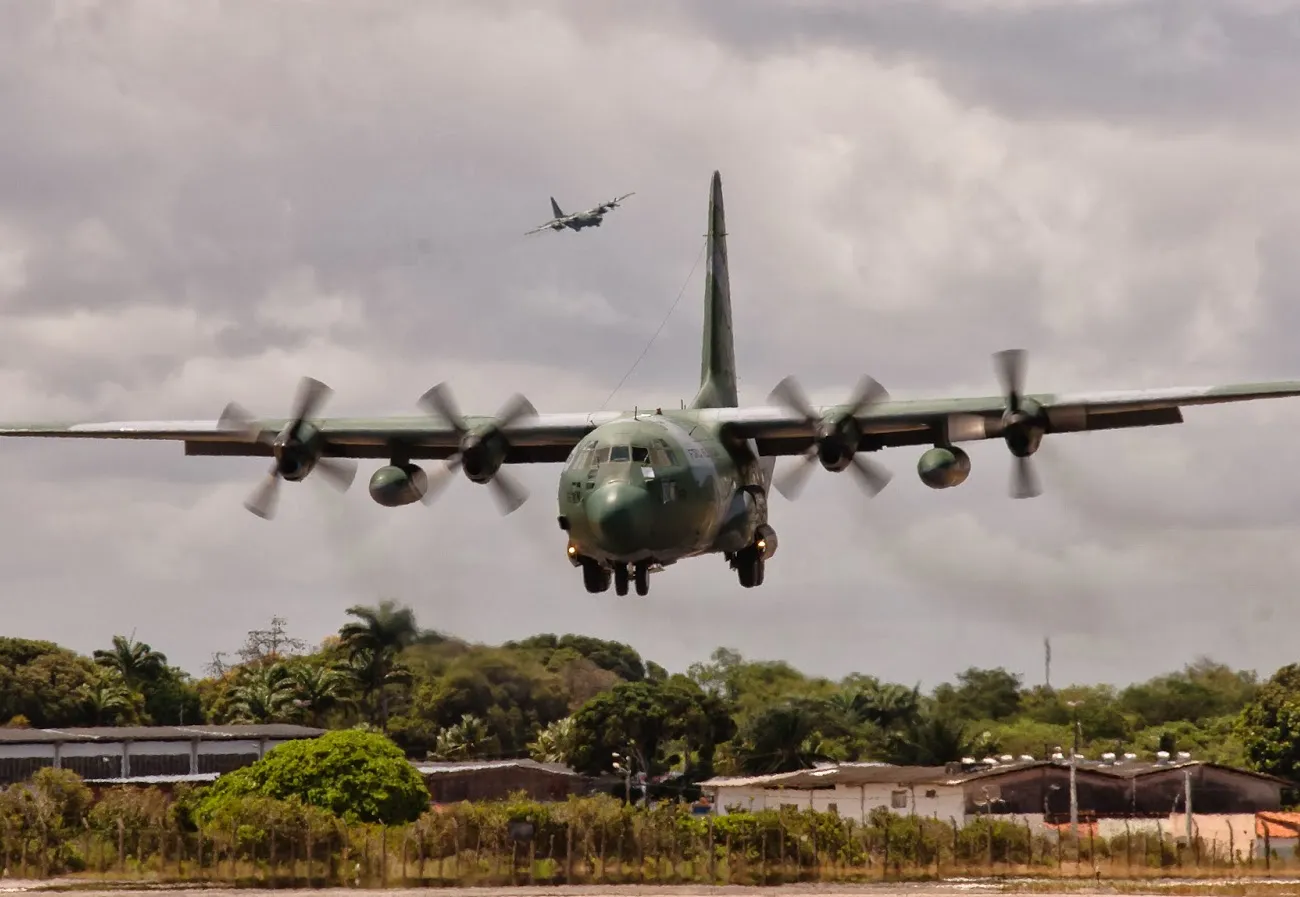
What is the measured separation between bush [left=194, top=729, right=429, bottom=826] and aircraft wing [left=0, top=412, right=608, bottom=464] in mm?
20162

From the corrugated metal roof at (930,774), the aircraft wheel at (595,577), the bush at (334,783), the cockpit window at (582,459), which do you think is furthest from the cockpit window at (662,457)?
the corrugated metal roof at (930,774)

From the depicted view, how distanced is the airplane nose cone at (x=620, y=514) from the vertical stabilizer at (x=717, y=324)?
10.4 m

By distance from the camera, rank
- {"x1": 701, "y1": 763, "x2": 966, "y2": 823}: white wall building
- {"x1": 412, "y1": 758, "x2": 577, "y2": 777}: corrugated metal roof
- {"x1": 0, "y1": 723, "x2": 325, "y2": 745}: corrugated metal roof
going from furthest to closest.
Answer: {"x1": 0, "y1": 723, "x2": 325, "y2": 745}: corrugated metal roof < {"x1": 412, "y1": 758, "x2": 577, "y2": 777}: corrugated metal roof < {"x1": 701, "y1": 763, "x2": 966, "y2": 823}: white wall building

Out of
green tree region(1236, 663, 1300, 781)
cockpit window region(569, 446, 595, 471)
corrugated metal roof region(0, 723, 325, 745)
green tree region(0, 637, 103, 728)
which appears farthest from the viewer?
green tree region(0, 637, 103, 728)

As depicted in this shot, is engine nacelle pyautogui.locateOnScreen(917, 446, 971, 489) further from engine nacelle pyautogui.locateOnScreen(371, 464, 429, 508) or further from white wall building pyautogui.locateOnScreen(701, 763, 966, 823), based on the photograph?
white wall building pyautogui.locateOnScreen(701, 763, 966, 823)

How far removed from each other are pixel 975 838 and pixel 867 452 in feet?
79.6

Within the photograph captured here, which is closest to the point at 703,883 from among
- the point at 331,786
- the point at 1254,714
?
the point at 331,786

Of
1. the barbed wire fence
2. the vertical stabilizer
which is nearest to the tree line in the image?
the barbed wire fence

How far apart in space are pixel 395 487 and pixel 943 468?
12.5 m

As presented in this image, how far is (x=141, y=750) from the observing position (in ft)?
304

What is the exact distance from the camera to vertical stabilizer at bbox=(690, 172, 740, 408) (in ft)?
167

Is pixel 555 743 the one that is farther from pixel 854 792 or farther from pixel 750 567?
pixel 750 567

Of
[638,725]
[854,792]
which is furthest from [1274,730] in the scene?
[638,725]

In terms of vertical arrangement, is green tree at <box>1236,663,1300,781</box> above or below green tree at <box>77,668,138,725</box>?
below
